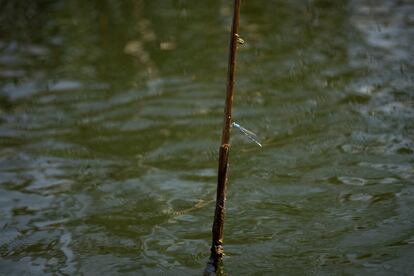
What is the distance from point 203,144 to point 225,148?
5.56 feet

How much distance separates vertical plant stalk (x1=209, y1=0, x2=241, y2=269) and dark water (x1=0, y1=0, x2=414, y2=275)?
25cm

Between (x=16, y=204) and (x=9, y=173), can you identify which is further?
(x=9, y=173)

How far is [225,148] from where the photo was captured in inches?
99.2

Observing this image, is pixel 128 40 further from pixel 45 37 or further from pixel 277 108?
pixel 277 108

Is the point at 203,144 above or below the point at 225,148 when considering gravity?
below

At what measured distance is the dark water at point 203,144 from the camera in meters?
3.03

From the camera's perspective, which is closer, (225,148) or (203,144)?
(225,148)

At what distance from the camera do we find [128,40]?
20.9 feet

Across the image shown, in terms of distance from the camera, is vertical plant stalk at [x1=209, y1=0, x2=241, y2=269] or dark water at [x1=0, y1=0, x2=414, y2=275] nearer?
vertical plant stalk at [x1=209, y1=0, x2=241, y2=269]

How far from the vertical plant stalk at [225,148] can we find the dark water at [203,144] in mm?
250

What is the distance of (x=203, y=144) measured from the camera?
4.21 meters

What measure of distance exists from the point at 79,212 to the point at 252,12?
169 inches

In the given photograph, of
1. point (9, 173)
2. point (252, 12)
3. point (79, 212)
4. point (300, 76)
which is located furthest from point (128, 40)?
point (79, 212)

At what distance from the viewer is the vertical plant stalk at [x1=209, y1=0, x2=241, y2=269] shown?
7.91ft
